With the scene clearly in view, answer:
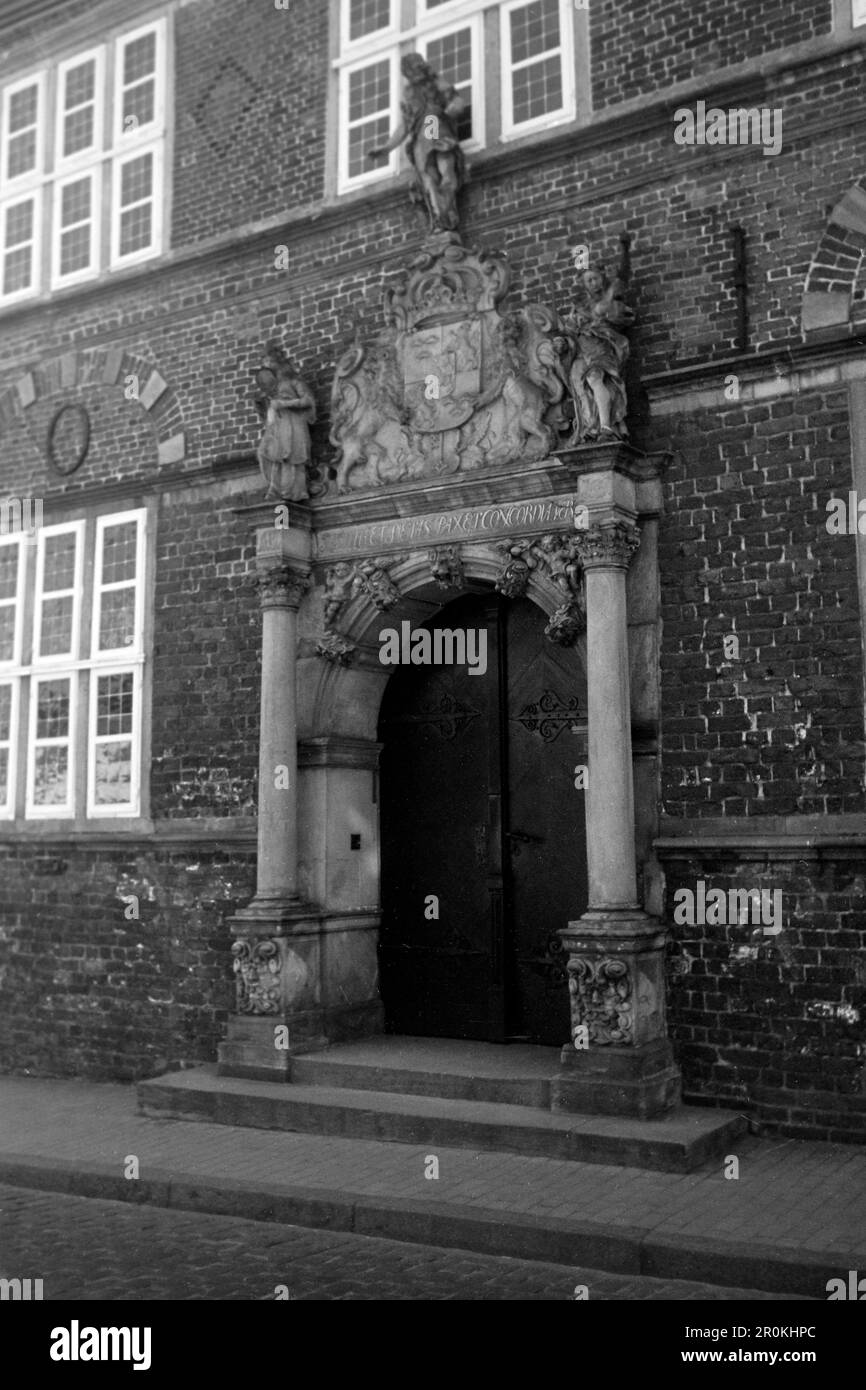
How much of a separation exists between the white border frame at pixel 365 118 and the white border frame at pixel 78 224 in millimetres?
2730

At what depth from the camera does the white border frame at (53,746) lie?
38.5 ft

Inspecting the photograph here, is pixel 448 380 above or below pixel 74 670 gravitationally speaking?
above

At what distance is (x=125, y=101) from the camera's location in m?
12.5

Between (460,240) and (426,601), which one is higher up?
(460,240)

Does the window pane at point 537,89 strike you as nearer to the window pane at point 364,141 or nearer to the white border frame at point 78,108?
the window pane at point 364,141

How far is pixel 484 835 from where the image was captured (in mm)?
9969

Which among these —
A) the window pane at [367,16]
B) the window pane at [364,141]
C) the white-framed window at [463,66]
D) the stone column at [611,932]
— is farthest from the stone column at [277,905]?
the window pane at [367,16]

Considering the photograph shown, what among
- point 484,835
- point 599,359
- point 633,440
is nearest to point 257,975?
point 484,835

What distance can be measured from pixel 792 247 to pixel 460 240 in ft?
8.22

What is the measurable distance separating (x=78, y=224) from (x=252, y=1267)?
9.77m

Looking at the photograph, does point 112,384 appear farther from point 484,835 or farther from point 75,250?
point 484,835
